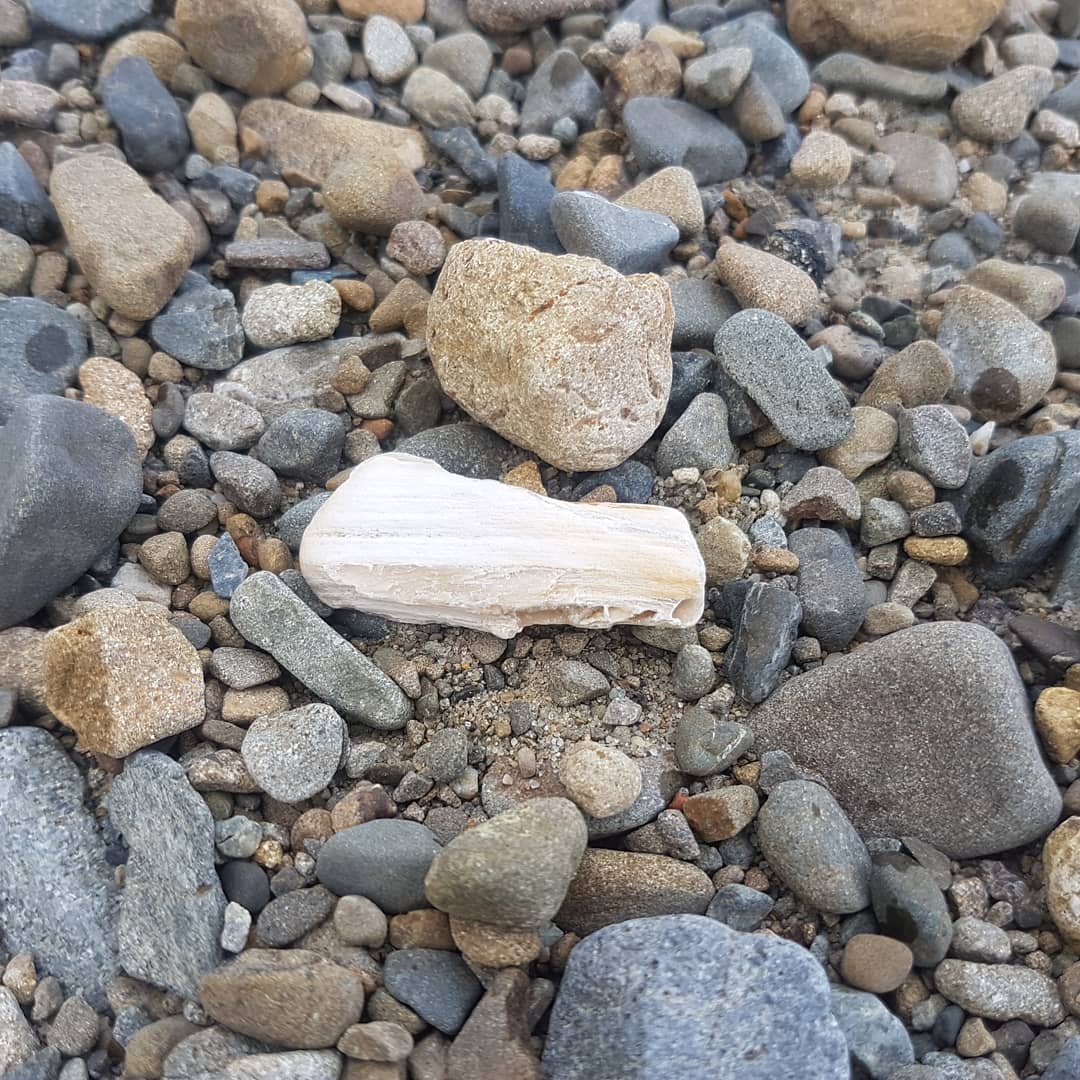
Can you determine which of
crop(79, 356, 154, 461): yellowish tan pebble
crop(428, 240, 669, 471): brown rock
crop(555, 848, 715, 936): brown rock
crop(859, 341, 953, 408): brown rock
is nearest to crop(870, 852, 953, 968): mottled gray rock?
crop(555, 848, 715, 936): brown rock

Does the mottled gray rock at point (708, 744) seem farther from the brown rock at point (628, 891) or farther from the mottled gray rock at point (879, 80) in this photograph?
the mottled gray rock at point (879, 80)

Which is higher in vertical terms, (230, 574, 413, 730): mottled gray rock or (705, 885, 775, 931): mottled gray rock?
(705, 885, 775, 931): mottled gray rock

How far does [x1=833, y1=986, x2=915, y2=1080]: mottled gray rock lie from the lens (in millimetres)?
1772

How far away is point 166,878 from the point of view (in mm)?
1925

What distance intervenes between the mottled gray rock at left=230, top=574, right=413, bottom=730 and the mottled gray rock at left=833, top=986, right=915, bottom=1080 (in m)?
1.13

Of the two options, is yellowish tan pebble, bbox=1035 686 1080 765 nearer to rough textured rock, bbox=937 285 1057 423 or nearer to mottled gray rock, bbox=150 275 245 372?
rough textured rock, bbox=937 285 1057 423

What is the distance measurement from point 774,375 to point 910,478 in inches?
18.4

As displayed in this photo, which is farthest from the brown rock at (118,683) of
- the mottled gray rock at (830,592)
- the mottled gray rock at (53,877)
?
the mottled gray rock at (830,592)

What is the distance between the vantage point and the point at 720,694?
2.23 m

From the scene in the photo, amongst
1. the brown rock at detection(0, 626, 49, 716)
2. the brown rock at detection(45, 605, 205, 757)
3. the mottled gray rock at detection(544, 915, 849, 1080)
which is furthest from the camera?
the brown rock at detection(0, 626, 49, 716)

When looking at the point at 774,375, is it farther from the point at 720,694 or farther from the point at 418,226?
the point at 418,226

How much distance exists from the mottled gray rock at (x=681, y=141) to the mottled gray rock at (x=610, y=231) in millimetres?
501

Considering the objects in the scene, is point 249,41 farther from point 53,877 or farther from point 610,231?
point 53,877

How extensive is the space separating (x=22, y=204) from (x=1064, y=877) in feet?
11.0
